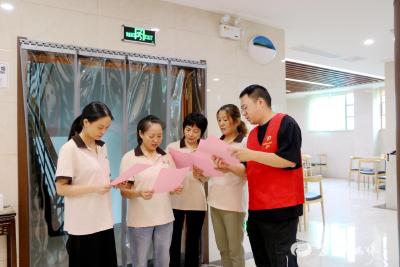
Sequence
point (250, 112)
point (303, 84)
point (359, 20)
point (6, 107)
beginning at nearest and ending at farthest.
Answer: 1. point (250, 112)
2. point (6, 107)
3. point (359, 20)
4. point (303, 84)

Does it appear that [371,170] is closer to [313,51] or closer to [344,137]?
[344,137]

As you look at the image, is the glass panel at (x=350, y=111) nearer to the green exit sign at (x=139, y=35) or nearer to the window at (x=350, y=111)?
the window at (x=350, y=111)

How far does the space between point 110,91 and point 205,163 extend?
4.06ft

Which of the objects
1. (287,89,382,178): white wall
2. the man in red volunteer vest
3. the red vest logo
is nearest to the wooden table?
the man in red volunteer vest

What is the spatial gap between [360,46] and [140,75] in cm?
347

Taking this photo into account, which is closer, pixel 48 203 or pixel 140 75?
pixel 48 203

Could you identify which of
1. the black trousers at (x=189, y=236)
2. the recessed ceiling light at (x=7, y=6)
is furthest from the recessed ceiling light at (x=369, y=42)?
the recessed ceiling light at (x=7, y=6)

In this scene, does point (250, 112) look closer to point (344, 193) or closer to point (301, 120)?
point (344, 193)

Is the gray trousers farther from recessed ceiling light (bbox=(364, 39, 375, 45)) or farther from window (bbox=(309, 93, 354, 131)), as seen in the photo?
window (bbox=(309, 93, 354, 131))

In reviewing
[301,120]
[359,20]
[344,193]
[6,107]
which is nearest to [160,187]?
[6,107]

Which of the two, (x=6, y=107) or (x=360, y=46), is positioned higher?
(x=360, y=46)

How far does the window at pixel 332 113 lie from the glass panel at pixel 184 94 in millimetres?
7969

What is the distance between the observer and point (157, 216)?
6.97 feet

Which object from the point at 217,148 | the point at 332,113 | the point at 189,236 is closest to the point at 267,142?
the point at 217,148
